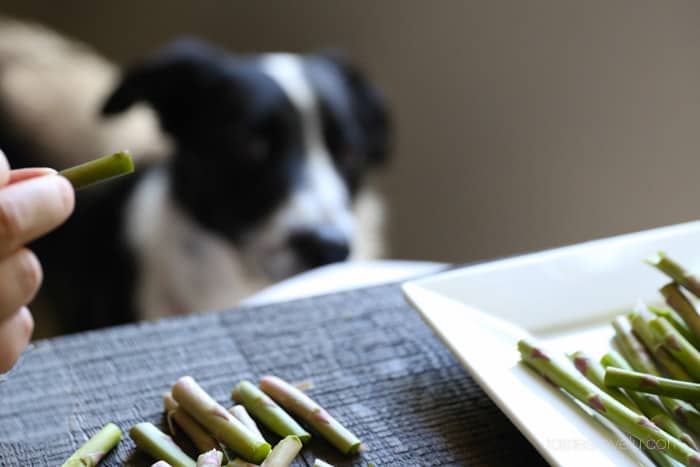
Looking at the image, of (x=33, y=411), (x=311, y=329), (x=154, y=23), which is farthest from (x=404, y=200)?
(x=33, y=411)

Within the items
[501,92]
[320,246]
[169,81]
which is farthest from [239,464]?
[501,92]

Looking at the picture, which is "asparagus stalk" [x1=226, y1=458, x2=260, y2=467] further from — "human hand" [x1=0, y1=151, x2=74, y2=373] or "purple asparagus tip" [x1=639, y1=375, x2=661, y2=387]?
"purple asparagus tip" [x1=639, y1=375, x2=661, y2=387]

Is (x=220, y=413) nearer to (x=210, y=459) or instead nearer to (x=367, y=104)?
(x=210, y=459)

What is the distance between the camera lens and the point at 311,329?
679mm

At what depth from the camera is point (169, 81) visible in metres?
1.55

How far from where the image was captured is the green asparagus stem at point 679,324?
56cm

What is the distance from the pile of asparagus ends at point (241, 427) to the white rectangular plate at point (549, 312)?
0.11m

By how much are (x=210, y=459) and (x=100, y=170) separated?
17 centimetres

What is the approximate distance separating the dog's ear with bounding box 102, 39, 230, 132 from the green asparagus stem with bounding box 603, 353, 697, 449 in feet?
3.72

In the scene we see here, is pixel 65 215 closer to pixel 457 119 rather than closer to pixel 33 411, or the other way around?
pixel 33 411

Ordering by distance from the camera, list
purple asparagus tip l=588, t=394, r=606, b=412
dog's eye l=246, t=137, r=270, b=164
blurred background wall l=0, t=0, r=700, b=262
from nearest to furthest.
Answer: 1. purple asparagus tip l=588, t=394, r=606, b=412
2. dog's eye l=246, t=137, r=270, b=164
3. blurred background wall l=0, t=0, r=700, b=262

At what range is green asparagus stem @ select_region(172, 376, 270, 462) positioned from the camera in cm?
48

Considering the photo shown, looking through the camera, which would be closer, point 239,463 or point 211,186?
point 239,463

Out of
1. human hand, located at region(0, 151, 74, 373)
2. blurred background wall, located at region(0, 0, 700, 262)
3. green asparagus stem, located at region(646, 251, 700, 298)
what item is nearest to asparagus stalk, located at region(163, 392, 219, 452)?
human hand, located at region(0, 151, 74, 373)
